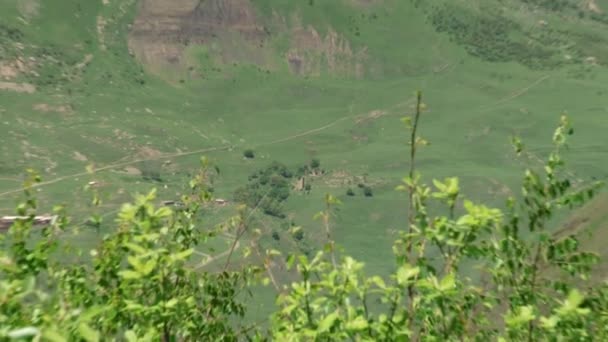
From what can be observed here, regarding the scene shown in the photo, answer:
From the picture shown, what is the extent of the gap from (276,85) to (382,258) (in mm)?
49052

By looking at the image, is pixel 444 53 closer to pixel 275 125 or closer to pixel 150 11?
pixel 275 125

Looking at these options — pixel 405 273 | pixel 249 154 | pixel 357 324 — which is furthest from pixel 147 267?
pixel 249 154

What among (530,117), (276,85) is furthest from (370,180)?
(276,85)

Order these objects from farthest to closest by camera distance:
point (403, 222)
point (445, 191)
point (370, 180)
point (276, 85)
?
1. point (276, 85)
2. point (370, 180)
3. point (403, 222)
4. point (445, 191)

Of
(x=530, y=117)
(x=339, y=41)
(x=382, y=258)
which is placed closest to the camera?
(x=382, y=258)

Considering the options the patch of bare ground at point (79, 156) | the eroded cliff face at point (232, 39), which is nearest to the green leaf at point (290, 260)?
the patch of bare ground at point (79, 156)

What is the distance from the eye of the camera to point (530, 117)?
282 feet

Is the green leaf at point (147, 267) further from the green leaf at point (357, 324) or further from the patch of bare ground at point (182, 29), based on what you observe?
the patch of bare ground at point (182, 29)

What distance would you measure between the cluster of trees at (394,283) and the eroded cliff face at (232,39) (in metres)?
96.6

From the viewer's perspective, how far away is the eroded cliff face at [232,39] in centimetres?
10119

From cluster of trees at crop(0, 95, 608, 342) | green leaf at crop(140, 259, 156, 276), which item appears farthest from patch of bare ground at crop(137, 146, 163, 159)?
green leaf at crop(140, 259, 156, 276)

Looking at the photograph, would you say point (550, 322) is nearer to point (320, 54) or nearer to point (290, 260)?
point (290, 260)

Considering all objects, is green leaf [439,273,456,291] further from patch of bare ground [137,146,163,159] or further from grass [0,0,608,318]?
patch of bare ground [137,146,163,159]

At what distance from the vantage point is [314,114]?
9050 cm
